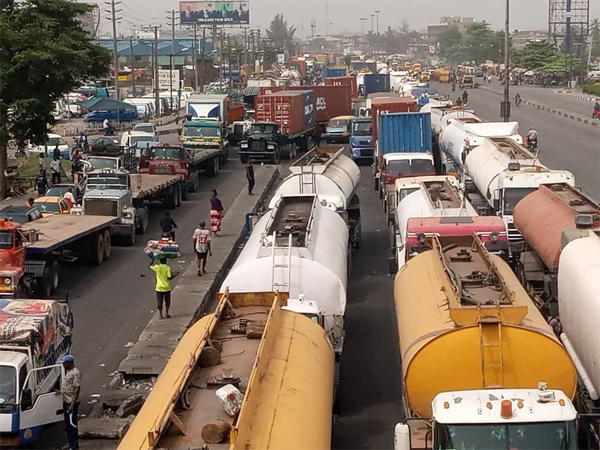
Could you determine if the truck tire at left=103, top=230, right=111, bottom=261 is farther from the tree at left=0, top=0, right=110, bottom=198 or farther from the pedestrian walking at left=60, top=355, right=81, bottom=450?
the pedestrian walking at left=60, top=355, right=81, bottom=450

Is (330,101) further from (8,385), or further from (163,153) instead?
(8,385)

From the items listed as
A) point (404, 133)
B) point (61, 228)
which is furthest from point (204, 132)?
point (61, 228)

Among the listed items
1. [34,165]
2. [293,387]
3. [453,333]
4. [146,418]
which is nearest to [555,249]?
[453,333]

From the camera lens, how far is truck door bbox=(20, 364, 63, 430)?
43.3ft

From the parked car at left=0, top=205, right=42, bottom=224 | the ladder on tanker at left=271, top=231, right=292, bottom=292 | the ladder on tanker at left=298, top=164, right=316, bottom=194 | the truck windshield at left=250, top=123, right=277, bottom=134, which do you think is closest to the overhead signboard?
the truck windshield at left=250, top=123, right=277, bottom=134

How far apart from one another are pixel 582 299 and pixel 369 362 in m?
4.61

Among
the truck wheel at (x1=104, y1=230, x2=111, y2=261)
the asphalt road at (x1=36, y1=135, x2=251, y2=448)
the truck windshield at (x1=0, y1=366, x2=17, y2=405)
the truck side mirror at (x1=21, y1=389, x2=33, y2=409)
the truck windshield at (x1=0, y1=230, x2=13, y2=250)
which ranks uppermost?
the truck windshield at (x1=0, y1=230, x2=13, y2=250)

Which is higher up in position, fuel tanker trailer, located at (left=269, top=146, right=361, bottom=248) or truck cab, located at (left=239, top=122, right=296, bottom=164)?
fuel tanker trailer, located at (left=269, top=146, right=361, bottom=248)

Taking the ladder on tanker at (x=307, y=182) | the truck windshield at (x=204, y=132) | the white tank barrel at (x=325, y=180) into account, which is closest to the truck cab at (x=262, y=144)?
the truck windshield at (x=204, y=132)

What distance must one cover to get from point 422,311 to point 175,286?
11.4 metres

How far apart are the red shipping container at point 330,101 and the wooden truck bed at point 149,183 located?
24628mm

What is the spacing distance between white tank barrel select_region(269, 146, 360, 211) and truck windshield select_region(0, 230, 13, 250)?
16.7ft

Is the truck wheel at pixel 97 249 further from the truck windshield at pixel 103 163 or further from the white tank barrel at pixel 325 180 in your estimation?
the truck windshield at pixel 103 163

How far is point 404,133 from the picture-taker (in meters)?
35.9
